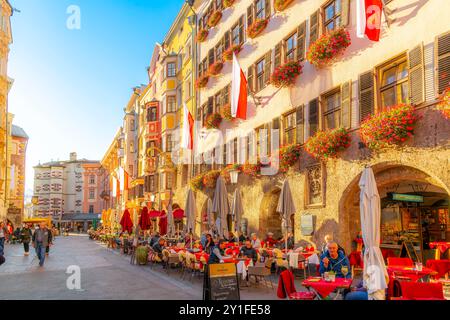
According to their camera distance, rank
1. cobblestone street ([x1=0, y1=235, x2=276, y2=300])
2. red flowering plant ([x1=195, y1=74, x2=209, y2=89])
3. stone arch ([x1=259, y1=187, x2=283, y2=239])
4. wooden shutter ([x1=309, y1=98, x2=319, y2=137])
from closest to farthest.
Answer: cobblestone street ([x1=0, y1=235, x2=276, y2=300]), wooden shutter ([x1=309, y1=98, x2=319, y2=137]), stone arch ([x1=259, y1=187, x2=283, y2=239]), red flowering plant ([x1=195, y1=74, x2=209, y2=89])

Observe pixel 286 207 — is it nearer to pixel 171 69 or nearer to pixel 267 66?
pixel 267 66

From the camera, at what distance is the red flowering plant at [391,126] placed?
523 inches

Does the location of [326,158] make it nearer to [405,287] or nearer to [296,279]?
[296,279]

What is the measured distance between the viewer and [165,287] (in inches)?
554

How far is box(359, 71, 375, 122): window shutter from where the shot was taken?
15.4 meters

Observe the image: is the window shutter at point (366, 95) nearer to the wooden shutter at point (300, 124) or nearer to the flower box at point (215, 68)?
the wooden shutter at point (300, 124)

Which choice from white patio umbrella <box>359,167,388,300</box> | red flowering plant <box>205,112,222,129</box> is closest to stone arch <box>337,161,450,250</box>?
white patio umbrella <box>359,167,388,300</box>

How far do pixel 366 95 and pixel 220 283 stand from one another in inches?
343

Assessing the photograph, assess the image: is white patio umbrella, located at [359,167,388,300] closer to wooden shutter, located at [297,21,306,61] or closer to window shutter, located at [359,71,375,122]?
window shutter, located at [359,71,375,122]

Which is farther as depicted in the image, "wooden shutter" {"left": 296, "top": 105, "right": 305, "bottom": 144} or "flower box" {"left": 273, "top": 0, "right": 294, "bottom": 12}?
"flower box" {"left": 273, "top": 0, "right": 294, "bottom": 12}

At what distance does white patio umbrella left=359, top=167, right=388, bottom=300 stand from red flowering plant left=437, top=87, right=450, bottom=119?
3909mm

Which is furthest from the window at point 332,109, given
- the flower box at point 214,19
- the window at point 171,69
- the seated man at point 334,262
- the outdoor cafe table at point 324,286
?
the window at point 171,69

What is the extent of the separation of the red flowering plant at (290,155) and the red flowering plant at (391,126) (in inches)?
193
